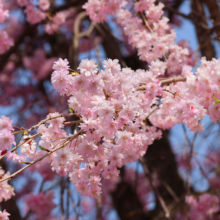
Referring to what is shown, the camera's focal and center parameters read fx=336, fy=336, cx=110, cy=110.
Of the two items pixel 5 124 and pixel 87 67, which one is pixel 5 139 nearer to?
pixel 5 124

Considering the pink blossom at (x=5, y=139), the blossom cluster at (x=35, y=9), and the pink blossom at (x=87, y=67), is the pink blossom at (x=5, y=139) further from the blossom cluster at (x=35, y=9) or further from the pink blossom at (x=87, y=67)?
the blossom cluster at (x=35, y=9)

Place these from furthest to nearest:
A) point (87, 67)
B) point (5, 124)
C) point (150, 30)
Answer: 1. point (150, 30)
2. point (5, 124)
3. point (87, 67)

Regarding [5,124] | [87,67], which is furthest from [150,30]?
[5,124]

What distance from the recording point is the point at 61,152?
1.61 metres

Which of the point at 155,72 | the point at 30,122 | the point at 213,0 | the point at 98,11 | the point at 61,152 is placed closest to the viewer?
the point at 61,152

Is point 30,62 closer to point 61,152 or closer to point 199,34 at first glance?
point 199,34

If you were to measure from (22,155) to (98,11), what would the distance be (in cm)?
156

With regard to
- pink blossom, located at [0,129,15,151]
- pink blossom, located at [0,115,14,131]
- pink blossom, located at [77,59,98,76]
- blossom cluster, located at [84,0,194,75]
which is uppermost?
blossom cluster, located at [84,0,194,75]

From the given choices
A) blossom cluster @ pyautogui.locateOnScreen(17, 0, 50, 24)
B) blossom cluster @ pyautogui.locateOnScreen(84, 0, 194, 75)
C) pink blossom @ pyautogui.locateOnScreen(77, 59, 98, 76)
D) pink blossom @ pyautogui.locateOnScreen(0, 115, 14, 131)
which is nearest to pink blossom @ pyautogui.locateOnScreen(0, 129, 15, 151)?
pink blossom @ pyautogui.locateOnScreen(0, 115, 14, 131)

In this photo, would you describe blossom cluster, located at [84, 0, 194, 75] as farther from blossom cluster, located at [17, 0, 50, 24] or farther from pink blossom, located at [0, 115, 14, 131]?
pink blossom, located at [0, 115, 14, 131]

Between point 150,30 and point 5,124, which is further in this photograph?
point 150,30

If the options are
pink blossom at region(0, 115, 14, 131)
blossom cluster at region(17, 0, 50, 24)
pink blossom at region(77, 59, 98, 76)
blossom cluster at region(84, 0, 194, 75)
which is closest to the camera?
pink blossom at region(77, 59, 98, 76)

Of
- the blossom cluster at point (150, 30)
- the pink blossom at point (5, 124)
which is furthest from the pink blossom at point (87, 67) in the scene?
the blossom cluster at point (150, 30)

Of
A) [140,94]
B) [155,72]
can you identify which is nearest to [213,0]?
[155,72]
